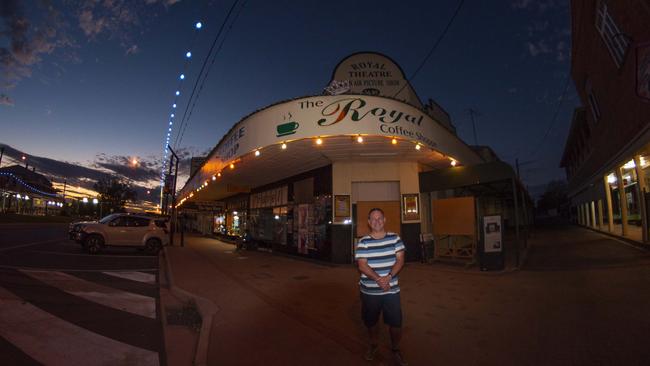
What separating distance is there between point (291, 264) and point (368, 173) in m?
4.53

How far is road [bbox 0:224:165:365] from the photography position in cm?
390

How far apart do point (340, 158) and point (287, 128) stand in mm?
3018

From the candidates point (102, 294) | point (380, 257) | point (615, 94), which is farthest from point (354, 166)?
point (615, 94)

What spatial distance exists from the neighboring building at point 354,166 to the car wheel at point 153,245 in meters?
3.98

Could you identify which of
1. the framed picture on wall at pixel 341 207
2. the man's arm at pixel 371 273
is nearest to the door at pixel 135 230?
the framed picture on wall at pixel 341 207

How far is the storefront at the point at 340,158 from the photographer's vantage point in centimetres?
902

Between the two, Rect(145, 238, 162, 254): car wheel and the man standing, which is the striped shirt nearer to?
the man standing

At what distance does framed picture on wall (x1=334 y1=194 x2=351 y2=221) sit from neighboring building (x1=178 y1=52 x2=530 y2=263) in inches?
1.5

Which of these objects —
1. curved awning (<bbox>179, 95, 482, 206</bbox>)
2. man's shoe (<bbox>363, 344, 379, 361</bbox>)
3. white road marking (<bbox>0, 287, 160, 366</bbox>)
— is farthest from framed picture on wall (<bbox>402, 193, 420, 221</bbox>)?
white road marking (<bbox>0, 287, 160, 366</bbox>)

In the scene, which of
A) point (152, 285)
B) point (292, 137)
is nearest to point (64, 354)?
point (152, 285)

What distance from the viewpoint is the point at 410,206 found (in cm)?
1209

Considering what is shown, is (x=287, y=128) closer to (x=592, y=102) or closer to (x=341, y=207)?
(x=341, y=207)

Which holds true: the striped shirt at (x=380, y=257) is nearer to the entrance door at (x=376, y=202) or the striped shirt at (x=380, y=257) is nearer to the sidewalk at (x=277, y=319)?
the sidewalk at (x=277, y=319)

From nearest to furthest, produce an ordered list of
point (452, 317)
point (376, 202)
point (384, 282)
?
point (384, 282) < point (452, 317) < point (376, 202)
